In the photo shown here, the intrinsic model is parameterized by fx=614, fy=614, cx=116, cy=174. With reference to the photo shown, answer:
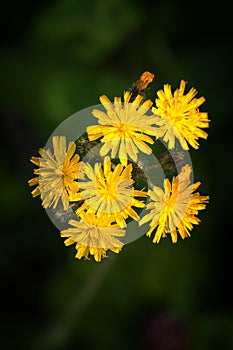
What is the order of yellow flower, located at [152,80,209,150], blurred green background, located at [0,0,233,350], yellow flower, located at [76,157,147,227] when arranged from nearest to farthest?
yellow flower, located at [76,157,147,227] → yellow flower, located at [152,80,209,150] → blurred green background, located at [0,0,233,350]

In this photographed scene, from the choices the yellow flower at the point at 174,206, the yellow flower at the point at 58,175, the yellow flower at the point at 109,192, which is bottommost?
the yellow flower at the point at 174,206

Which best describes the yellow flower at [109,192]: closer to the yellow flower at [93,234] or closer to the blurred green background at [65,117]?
the yellow flower at [93,234]

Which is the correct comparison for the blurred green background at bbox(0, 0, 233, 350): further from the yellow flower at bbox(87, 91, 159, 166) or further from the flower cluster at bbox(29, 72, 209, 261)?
the yellow flower at bbox(87, 91, 159, 166)

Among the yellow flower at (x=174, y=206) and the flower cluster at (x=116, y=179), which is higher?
the flower cluster at (x=116, y=179)

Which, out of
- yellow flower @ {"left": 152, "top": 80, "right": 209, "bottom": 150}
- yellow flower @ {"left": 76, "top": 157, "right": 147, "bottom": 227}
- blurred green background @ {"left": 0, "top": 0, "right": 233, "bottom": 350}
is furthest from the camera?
blurred green background @ {"left": 0, "top": 0, "right": 233, "bottom": 350}

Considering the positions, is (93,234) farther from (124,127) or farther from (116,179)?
(124,127)

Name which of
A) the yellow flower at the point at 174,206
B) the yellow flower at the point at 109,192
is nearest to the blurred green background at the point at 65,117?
the yellow flower at the point at 174,206

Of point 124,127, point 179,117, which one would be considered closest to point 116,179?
point 124,127

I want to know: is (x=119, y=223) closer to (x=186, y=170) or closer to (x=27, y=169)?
(x=186, y=170)

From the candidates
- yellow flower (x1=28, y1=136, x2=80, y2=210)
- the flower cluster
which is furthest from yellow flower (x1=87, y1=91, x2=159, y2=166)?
yellow flower (x1=28, y1=136, x2=80, y2=210)
